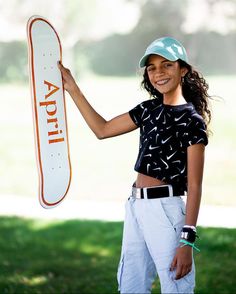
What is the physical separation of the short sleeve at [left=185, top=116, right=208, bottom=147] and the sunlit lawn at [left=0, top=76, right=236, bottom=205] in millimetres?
5128

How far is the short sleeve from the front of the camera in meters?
2.49

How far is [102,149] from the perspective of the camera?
37.3ft

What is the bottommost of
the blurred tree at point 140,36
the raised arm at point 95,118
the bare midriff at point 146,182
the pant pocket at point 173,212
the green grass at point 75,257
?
the green grass at point 75,257

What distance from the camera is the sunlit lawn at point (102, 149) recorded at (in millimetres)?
8914

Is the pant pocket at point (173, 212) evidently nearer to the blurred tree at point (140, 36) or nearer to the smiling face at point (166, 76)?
the smiling face at point (166, 76)

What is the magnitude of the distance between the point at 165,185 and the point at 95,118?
1.44 feet

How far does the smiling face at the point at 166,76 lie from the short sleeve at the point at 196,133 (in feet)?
0.52

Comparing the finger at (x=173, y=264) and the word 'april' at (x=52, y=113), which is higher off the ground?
the word 'april' at (x=52, y=113)

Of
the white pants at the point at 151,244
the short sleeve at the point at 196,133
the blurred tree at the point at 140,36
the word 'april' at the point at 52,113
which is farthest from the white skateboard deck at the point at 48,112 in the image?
the blurred tree at the point at 140,36

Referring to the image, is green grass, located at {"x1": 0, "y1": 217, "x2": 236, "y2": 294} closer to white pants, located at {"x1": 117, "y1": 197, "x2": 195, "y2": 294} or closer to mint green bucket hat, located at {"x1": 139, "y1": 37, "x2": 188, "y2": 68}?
white pants, located at {"x1": 117, "y1": 197, "x2": 195, "y2": 294}

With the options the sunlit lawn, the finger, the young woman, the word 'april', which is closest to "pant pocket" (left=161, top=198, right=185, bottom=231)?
the young woman

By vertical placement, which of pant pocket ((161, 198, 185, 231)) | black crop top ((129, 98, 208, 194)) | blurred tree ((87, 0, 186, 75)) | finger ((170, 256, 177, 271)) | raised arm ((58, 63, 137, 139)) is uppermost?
blurred tree ((87, 0, 186, 75))

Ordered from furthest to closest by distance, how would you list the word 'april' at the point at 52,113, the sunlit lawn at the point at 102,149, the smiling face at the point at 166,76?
1. the sunlit lawn at the point at 102,149
2. the word 'april' at the point at 52,113
3. the smiling face at the point at 166,76

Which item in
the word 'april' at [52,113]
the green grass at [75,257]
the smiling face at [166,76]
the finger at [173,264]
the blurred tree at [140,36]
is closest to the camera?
the finger at [173,264]
